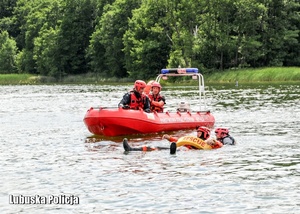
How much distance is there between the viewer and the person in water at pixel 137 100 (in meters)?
19.8


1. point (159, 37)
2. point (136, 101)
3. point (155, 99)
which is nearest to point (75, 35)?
point (159, 37)

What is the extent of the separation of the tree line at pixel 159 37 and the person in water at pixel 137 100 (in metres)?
49.4

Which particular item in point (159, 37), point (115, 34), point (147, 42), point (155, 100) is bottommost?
point (155, 100)

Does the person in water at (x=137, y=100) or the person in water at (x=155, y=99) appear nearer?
the person in water at (x=137, y=100)

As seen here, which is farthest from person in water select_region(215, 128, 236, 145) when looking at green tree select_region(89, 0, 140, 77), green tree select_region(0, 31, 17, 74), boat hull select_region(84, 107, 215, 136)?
green tree select_region(0, 31, 17, 74)

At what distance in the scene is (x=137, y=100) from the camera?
20.0m

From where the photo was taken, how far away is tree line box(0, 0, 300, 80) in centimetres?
7044

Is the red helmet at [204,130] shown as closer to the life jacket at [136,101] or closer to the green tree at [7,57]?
the life jacket at [136,101]

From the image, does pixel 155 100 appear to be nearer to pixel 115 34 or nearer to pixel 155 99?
pixel 155 99

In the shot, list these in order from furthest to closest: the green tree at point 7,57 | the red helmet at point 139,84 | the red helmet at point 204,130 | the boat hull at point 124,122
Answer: the green tree at point 7,57 < the red helmet at point 139,84 < the boat hull at point 124,122 < the red helmet at point 204,130

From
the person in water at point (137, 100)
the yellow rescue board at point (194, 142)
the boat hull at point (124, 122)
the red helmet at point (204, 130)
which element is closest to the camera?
the yellow rescue board at point (194, 142)

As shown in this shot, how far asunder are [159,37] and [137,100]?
60.7 meters

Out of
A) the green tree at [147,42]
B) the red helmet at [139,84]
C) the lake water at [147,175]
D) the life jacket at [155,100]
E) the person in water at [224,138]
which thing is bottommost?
the lake water at [147,175]

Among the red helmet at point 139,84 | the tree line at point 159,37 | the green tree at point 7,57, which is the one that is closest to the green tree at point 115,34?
the tree line at point 159,37
